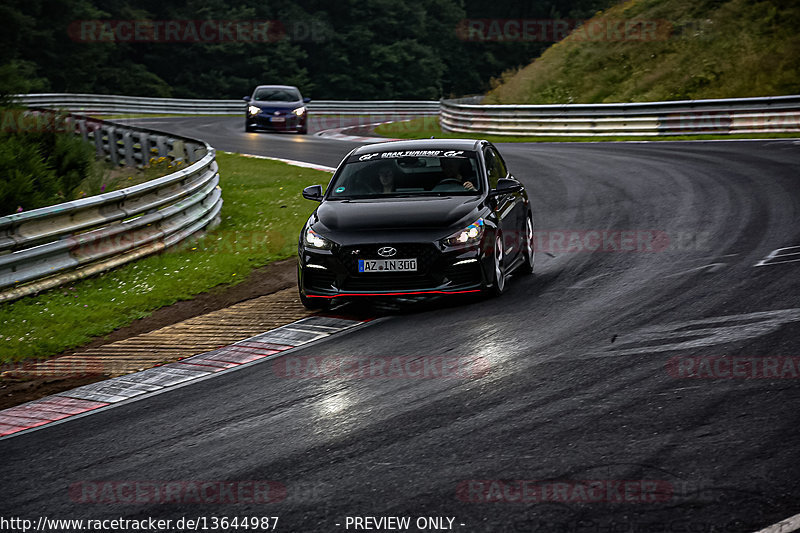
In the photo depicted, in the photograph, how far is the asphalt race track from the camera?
4617mm

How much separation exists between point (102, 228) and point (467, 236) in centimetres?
466

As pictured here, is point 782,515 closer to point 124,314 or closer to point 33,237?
point 124,314

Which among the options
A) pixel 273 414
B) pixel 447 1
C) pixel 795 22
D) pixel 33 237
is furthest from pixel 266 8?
pixel 273 414

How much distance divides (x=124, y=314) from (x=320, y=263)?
2215 mm

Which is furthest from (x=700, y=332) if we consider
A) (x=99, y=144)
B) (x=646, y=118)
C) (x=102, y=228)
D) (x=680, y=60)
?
A: (x=680, y=60)

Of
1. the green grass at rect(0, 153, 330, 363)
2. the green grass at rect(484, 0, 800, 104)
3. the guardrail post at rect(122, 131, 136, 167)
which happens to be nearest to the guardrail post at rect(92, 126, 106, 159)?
the guardrail post at rect(122, 131, 136, 167)

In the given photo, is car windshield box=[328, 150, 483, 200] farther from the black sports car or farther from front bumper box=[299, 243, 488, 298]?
front bumper box=[299, 243, 488, 298]

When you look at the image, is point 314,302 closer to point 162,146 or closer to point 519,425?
point 519,425

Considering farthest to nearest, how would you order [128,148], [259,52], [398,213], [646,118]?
[259,52]
[646,118]
[128,148]
[398,213]

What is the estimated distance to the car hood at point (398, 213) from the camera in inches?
356

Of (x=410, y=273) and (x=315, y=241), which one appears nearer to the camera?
(x=410, y=273)

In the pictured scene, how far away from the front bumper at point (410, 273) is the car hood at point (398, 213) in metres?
0.28
